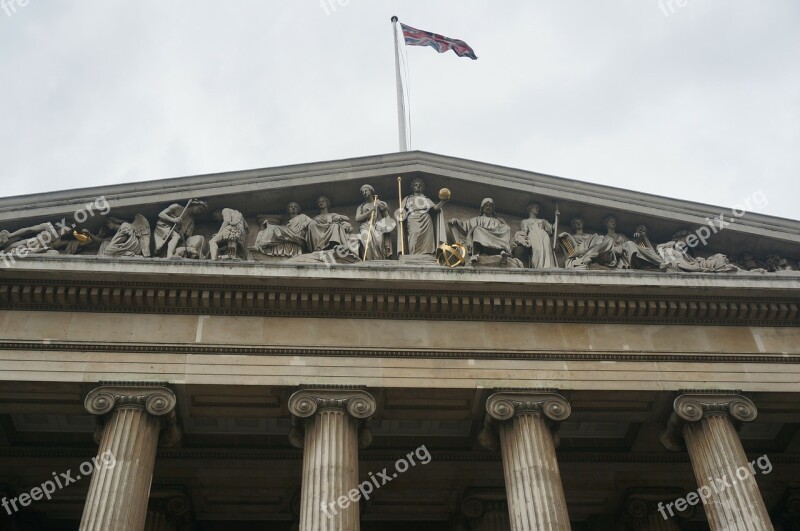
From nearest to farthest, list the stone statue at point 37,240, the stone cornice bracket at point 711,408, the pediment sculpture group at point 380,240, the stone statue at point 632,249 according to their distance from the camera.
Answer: the stone cornice bracket at point 711,408, the stone statue at point 37,240, the pediment sculpture group at point 380,240, the stone statue at point 632,249

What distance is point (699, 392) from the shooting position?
18.9 meters

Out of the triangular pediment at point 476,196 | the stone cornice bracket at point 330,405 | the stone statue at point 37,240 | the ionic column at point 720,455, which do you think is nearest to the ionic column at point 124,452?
the stone cornice bracket at point 330,405

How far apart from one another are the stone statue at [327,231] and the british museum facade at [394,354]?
7cm

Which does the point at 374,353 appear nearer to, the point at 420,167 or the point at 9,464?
the point at 420,167

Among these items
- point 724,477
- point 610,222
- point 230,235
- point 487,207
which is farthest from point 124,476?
point 610,222

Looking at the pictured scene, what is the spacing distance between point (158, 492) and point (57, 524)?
10.8ft

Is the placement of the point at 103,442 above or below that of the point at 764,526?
above

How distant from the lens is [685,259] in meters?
21.3

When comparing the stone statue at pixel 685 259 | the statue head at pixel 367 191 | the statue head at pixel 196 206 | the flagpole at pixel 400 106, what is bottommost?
the stone statue at pixel 685 259

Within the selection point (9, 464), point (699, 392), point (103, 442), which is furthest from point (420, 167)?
point (9, 464)

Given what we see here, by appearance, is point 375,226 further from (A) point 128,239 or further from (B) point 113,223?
(B) point 113,223

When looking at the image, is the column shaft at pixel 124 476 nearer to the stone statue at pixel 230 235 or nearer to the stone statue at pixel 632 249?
the stone statue at pixel 230 235

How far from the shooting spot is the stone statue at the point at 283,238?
2048 centimetres

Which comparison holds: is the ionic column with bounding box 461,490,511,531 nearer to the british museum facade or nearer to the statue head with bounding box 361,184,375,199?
the british museum facade
